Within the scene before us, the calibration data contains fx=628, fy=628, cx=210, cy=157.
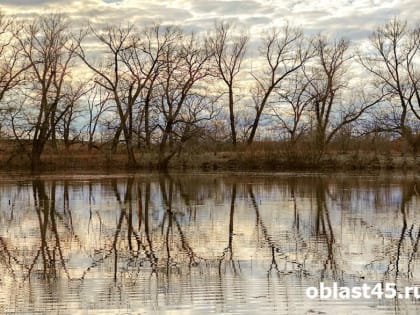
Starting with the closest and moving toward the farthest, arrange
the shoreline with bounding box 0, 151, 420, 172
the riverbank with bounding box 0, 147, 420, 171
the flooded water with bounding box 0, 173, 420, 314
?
the flooded water with bounding box 0, 173, 420, 314
the shoreline with bounding box 0, 151, 420, 172
the riverbank with bounding box 0, 147, 420, 171

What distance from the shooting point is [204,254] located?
1118 centimetres

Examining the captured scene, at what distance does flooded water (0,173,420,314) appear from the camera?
313 inches

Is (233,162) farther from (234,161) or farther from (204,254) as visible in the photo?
(204,254)

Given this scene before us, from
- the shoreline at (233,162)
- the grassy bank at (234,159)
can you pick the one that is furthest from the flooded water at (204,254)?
Answer: the grassy bank at (234,159)

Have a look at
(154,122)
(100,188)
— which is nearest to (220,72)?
(154,122)

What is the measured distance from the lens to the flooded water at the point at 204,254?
794cm

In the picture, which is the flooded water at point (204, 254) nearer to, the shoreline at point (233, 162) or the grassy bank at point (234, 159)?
the shoreline at point (233, 162)

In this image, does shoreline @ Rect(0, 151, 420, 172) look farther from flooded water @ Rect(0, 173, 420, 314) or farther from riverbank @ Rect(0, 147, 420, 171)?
flooded water @ Rect(0, 173, 420, 314)

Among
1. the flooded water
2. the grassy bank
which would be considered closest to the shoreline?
the grassy bank

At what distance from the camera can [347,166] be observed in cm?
4497

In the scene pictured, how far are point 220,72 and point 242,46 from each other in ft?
10.6

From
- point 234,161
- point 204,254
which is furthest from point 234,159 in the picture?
point 204,254

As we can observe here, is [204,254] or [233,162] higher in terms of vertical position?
[233,162]

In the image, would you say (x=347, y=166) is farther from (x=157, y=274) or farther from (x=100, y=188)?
(x=157, y=274)
